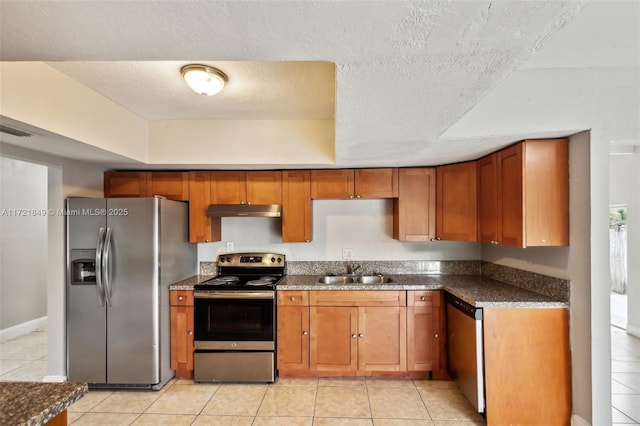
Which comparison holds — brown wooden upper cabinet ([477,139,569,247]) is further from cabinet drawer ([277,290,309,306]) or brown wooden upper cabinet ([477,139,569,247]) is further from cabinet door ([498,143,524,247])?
cabinet drawer ([277,290,309,306])

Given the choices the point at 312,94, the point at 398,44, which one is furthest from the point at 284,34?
the point at 312,94

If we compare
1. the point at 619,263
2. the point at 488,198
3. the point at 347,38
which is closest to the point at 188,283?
the point at 347,38

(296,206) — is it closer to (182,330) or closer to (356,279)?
(356,279)

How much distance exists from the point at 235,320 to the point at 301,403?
921 millimetres

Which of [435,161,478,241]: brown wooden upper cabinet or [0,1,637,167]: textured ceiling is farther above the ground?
[0,1,637,167]: textured ceiling

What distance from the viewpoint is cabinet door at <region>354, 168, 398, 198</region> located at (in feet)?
10.5

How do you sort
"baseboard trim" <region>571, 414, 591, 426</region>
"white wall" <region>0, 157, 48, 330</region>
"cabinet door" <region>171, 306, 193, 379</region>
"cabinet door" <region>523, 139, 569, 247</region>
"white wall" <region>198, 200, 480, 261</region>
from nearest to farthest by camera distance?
"baseboard trim" <region>571, 414, 591, 426</region> < "cabinet door" <region>523, 139, 569, 247</region> < "cabinet door" <region>171, 306, 193, 379</region> < "white wall" <region>198, 200, 480, 261</region> < "white wall" <region>0, 157, 48, 330</region>

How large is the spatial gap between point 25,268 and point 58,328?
92.4 inches

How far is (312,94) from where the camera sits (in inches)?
92.0

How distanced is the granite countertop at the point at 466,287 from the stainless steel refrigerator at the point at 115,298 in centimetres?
123

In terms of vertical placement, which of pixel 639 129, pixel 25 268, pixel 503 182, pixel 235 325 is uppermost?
pixel 639 129

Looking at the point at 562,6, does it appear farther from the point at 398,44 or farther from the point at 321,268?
the point at 321,268

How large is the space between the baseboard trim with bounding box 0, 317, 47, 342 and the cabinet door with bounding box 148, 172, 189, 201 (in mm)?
2941

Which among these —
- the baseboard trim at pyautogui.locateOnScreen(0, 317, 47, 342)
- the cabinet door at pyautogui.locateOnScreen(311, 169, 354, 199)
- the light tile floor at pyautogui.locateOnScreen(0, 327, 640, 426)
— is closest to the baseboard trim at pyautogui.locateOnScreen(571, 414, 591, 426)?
the light tile floor at pyautogui.locateOnScreen(0, 327, 640, 426)
